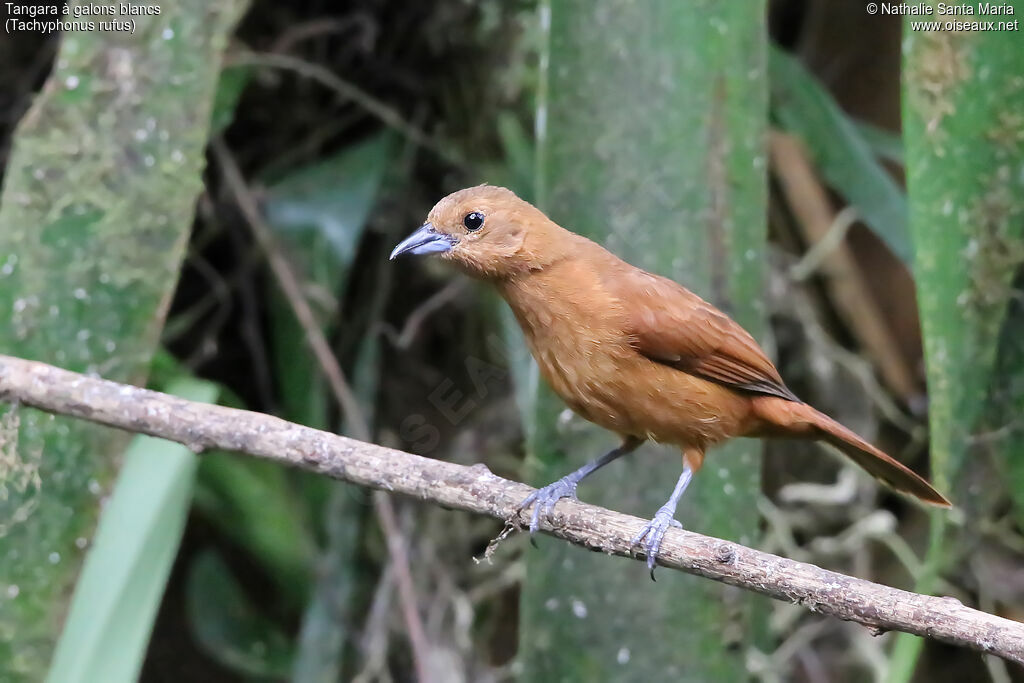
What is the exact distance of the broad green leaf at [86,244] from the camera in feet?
7.07

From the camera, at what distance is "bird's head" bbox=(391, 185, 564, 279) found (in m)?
2.38

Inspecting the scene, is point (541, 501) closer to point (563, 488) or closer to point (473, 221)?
point (563, 488)

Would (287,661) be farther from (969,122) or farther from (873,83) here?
(873,83)

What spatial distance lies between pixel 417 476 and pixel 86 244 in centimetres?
99

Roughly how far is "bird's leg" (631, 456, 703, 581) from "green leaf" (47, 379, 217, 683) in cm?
95

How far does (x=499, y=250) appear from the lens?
2381 millimetres

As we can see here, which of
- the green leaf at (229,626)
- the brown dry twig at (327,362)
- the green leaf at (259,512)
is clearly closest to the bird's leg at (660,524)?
the brown dry twig at (327,362)

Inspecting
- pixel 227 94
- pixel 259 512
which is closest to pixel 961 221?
pixel 259 512

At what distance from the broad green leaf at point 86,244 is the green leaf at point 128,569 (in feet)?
0.23

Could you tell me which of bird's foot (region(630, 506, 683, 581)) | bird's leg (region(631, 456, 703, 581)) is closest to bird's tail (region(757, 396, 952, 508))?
bird's leg (region(631, 456, 703, 581))

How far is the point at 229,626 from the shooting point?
11.1 feet

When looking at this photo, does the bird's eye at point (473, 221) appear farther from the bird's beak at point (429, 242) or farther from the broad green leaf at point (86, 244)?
the broad green leaf at point (86, 244)

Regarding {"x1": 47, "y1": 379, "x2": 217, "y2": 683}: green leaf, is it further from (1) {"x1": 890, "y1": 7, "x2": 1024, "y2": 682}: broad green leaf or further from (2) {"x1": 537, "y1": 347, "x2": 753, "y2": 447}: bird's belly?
(1) {"x1": 890, "y1": 7, "x2": 1024, "y2": 682}: broad green leaf

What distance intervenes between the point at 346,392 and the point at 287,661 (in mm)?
935
